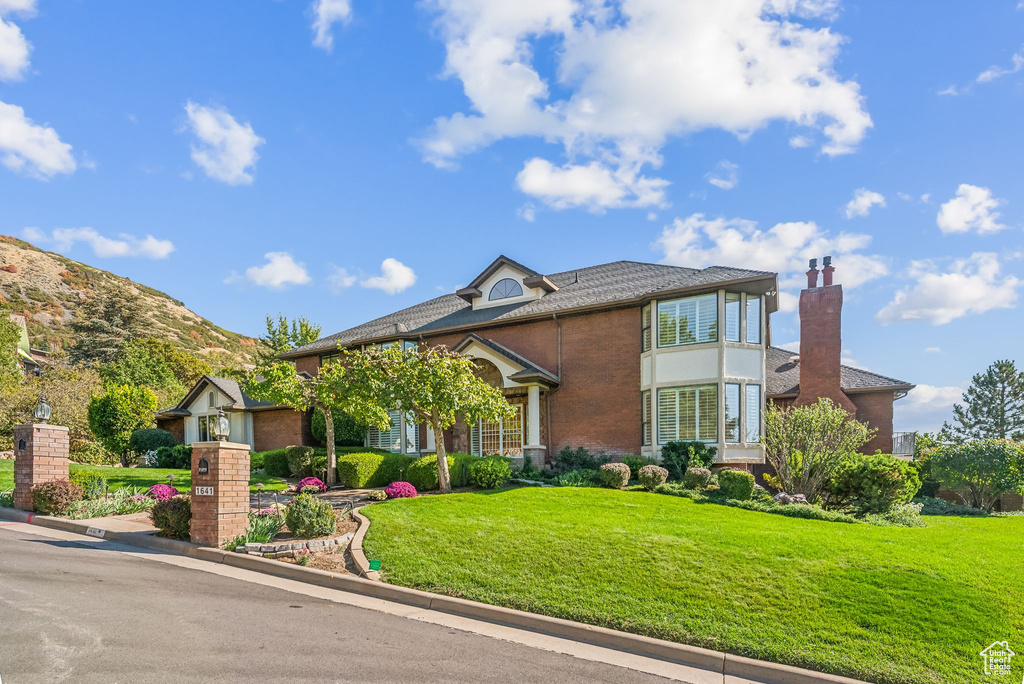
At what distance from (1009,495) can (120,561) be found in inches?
1004

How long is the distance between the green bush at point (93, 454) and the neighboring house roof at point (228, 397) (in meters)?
2.80

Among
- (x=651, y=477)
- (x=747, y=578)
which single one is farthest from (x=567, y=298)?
(x=747, y=578)

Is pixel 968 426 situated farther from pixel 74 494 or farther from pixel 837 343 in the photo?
pixel 74 494

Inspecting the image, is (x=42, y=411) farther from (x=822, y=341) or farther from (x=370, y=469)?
(x=822, y=341)

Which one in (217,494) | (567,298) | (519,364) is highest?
(567,298)

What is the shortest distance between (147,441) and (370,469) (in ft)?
50.6

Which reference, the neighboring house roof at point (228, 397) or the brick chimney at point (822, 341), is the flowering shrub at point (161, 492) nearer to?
the neighboring house roof at point (228, 397)

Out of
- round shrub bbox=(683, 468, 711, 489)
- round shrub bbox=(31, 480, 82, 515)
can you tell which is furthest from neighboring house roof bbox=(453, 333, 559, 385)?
round shrub bbox=(31, 480, 82, 515)

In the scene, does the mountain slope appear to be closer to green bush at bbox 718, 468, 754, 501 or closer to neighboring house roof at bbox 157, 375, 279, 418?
neighboring house roof at bbox 157, 375, 279, 418

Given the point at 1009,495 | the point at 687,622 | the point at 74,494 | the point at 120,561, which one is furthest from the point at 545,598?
the point at 1009,495

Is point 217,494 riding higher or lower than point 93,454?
higher

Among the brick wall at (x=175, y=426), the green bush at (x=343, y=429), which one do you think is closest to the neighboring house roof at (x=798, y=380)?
the green bush at (x=343, y=429)

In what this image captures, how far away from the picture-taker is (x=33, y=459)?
1430 cm

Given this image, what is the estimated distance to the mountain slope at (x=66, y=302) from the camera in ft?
199
